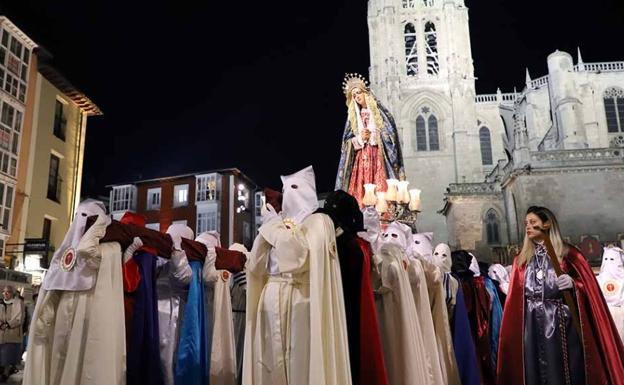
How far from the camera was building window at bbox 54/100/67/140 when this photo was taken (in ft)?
81.6

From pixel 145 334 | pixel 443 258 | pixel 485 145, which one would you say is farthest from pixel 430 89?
pixel 145 334

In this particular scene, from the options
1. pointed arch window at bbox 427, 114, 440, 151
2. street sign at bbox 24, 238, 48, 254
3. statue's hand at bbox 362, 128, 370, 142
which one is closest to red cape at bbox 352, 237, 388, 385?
statue's hand at bbox 362, 128, 370, 142

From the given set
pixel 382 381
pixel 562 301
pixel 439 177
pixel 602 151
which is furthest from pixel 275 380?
pixel 439 177

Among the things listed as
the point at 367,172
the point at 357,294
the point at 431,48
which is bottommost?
the point at 357,294

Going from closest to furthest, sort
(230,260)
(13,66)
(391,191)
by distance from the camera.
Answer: (230,260) < (391,191) < (13,66)

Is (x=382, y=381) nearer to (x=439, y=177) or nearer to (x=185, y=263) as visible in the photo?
(x=185, y=263)

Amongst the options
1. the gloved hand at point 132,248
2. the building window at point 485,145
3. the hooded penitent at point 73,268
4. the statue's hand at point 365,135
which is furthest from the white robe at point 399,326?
the building window at point 485,145

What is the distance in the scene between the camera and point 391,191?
36.0 feet

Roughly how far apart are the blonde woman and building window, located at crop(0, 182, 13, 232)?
20100mm

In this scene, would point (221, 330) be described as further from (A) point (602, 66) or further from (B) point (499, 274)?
(A) point (602, 66)

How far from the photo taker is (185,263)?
558 centimetres

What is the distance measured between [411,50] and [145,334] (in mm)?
49477

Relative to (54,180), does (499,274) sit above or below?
below

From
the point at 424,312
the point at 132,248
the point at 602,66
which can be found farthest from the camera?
the point at 602,66
